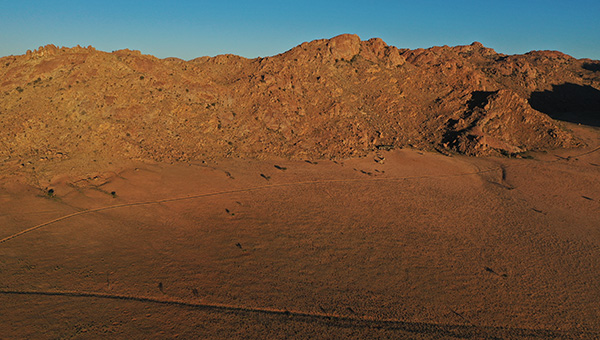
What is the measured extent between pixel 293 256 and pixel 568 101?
67.1 m

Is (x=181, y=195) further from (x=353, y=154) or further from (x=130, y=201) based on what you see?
(x=353, y=154)

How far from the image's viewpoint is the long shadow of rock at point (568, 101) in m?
51.7

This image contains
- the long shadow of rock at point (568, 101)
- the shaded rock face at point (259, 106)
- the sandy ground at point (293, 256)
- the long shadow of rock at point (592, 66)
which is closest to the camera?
the sandy ground at point (293, 256)

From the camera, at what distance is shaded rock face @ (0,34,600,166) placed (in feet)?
86.9

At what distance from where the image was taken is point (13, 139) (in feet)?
79.0

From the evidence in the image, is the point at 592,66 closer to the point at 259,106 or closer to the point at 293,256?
the point at 259,106

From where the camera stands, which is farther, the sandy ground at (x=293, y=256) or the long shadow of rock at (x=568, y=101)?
the long shadow of rock at (x=568, y=101)

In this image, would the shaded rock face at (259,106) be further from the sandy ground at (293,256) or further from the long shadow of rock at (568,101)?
the long shadow of rock at (568,101)

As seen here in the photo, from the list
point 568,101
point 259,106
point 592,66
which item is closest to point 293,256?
point 259,106

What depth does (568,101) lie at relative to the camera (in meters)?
55.3

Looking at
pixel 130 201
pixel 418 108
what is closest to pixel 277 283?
pixel 130 201

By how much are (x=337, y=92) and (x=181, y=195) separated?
77.3 ft

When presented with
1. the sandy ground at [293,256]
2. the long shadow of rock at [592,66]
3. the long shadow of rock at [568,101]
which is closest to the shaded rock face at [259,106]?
the sandy ground at [293,256]

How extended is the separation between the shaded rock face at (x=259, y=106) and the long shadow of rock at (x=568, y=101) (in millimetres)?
20829
